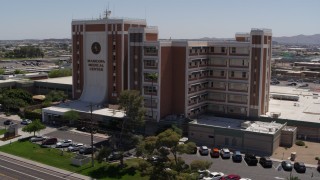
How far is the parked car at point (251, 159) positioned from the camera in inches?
2382

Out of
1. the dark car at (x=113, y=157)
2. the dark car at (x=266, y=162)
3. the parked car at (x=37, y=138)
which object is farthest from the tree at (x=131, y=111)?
the dark car at (x=266, y=162)

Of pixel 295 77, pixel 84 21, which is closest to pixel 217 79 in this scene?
pixel 84 21

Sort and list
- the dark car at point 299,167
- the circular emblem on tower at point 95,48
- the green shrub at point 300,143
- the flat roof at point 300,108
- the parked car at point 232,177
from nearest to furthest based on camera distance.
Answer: the parked car at point 232,177 < the dark car at point 299,167 < the green shrub at point 300,143 < the flat roof at point 300,108 < the circular emblem on tower at point 95,48

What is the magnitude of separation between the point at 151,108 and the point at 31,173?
28.6 meters

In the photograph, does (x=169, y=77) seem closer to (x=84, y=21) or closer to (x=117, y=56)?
(x=117, y=56)

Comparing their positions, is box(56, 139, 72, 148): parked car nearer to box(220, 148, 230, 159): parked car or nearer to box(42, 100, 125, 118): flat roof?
box(42, 100, 125, 118): flat roof

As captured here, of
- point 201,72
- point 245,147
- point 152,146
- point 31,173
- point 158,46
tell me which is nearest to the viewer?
point 152,146

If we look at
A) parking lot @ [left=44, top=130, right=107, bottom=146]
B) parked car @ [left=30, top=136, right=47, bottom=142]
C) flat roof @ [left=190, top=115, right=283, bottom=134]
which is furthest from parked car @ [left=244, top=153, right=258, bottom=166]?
parked car @ [left=30, top=136, right=47, bottom=142]

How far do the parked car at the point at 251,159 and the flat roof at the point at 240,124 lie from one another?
289 inches

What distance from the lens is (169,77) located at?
7894 centimetres

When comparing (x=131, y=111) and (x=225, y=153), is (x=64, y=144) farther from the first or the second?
(x=225, y=153)

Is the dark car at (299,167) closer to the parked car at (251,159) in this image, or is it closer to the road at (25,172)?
the parked car at (251,159)

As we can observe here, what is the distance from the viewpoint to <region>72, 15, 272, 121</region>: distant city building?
253 feet

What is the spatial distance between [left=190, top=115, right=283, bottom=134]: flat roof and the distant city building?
137 inches
